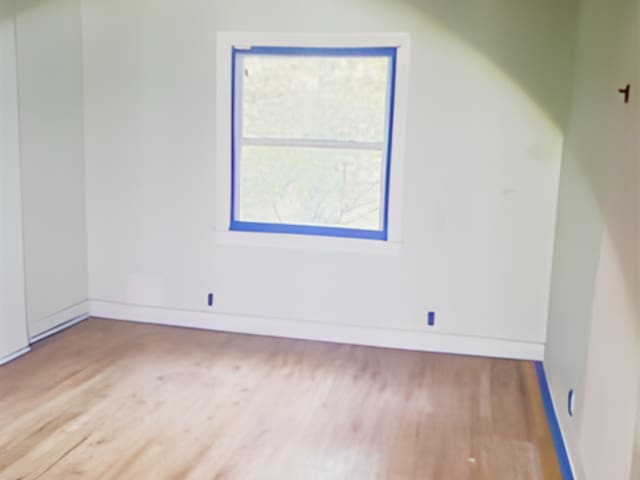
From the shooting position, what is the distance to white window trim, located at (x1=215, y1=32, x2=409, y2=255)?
3.81 metres

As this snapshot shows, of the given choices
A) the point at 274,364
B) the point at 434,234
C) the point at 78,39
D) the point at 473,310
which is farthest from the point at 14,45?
the point at 473,310

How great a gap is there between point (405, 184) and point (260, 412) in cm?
174

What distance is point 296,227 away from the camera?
4.13 meters

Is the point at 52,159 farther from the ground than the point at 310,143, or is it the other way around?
the point at 310,143

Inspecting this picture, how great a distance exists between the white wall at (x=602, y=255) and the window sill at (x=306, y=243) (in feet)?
3.86

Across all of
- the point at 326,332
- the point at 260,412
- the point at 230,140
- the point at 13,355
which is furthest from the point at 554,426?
the point at 13,355

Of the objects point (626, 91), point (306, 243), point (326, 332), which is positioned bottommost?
point (326, 332)

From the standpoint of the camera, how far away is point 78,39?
4.16 m

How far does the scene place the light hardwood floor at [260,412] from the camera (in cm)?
257

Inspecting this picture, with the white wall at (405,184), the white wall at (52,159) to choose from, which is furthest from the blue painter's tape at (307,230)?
the white wall at (52,159)

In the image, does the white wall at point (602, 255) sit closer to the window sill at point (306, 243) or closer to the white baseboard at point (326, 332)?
the white baseboard at point (326, 332)

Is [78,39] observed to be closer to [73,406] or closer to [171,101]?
[171,101]

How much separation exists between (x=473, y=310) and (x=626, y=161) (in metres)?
2.06

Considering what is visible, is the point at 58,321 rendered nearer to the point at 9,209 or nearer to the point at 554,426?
the point at 9,209
